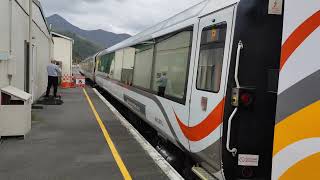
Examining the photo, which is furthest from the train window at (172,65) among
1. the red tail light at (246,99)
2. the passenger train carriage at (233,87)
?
the red tail light at (246,99)

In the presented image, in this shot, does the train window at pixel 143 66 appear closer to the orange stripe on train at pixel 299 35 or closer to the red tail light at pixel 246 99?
Answer: the red tail light at pixel 246 99

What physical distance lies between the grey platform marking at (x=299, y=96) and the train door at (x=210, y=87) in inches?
66.1

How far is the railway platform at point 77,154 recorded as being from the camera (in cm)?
626

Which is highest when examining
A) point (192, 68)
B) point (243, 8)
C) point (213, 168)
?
point (243, 8)

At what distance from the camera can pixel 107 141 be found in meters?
8.84

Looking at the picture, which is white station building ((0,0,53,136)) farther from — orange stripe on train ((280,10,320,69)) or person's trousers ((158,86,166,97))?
orange stripe on train ((280,10,320,69))

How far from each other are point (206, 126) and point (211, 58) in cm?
89

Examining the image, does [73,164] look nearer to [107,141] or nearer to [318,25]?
[107,141]

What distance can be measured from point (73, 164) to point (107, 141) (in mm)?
2011

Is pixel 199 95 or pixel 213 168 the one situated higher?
pixel 199 95

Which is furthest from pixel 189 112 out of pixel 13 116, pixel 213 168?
pixel 13 116

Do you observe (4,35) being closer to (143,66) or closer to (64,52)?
(143,66)

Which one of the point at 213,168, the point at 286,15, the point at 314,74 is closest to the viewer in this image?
the point at 314,74

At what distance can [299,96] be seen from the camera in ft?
9.48
